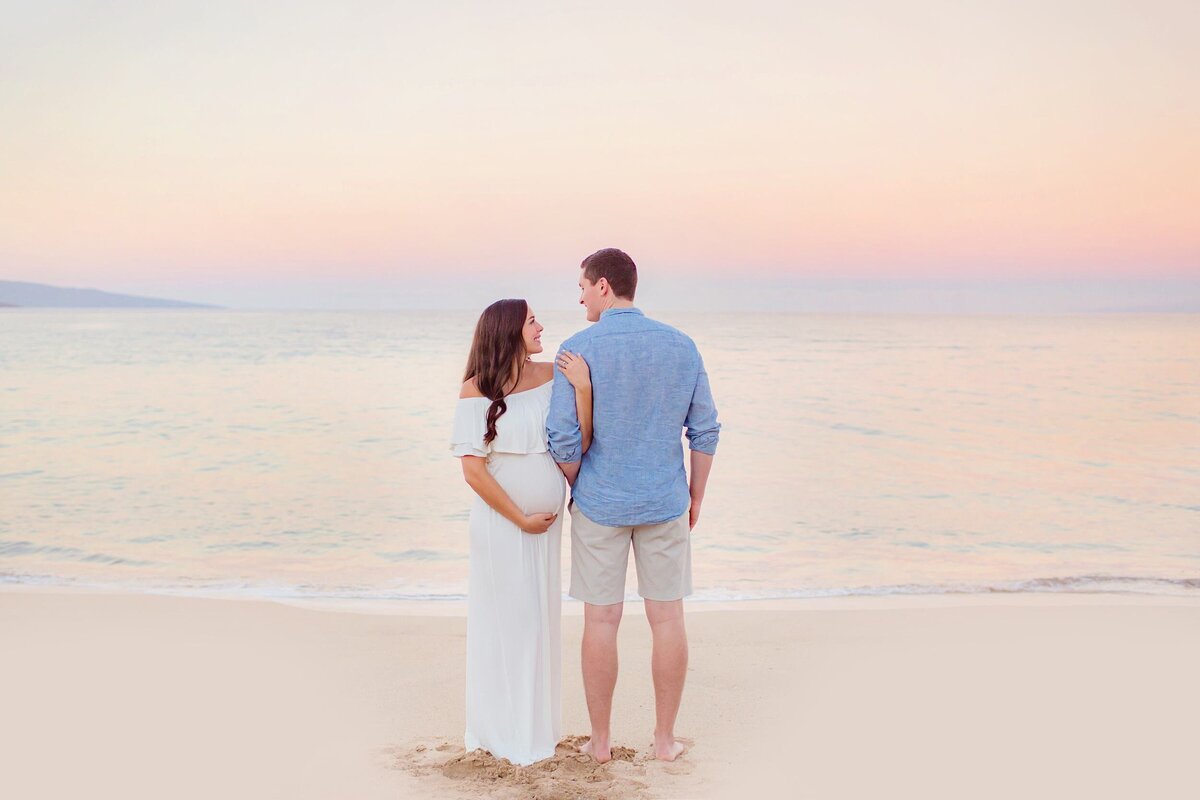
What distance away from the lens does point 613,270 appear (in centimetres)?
341

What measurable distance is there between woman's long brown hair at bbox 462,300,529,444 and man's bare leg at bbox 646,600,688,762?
0.92m

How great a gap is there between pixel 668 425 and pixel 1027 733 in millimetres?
A: 2072

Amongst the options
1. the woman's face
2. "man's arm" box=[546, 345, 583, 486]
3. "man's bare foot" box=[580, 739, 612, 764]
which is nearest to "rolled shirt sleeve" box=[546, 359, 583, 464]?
"man's arm" box=[546, 345, 583, 486]

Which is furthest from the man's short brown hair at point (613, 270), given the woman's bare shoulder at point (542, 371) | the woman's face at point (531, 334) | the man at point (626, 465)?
the woman's bare shoulder at point (542, 371)

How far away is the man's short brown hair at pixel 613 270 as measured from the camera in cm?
341

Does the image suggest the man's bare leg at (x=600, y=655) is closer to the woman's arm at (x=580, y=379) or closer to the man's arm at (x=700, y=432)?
the man's arm at (x=700, y=432)

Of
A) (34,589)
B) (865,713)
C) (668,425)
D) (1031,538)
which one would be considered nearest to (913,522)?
(1031,538)

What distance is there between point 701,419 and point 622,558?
23.3 inches

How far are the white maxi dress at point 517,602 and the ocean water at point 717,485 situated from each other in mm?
3320

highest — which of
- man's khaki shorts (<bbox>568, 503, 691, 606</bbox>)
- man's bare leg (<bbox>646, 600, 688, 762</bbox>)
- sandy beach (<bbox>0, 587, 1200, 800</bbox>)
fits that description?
man's khaki shorts (<bbox>568, 503, 691, 606</bbox>)

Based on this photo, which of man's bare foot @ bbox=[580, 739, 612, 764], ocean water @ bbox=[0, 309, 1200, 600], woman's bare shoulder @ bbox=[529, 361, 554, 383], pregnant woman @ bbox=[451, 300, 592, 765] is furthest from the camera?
ocean water @ bbox=[0, 309, 1200, 600]

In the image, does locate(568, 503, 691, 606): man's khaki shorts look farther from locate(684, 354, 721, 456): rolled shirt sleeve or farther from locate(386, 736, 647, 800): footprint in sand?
locate(386, 736, 647, 800): footprint in sand

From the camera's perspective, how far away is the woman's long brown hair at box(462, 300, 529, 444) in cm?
331

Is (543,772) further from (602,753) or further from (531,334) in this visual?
(531,334)
